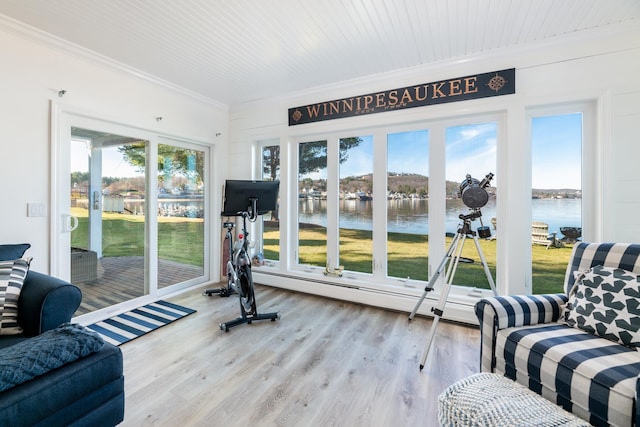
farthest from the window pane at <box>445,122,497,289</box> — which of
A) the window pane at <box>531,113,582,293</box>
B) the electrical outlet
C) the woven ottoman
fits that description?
the electrical outlet

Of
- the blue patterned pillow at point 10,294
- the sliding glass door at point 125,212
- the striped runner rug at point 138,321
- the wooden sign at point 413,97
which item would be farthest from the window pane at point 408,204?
the blue patterned pillow at point 10,294

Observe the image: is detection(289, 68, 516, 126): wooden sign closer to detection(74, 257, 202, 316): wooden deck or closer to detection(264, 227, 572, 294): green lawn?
detection(264, 227, 572, 294): green lawn

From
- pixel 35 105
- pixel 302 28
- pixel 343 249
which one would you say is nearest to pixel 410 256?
pixel 343 249

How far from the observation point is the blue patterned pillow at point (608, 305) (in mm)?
1555

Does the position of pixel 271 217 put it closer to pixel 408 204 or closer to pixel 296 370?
pixel 408 204

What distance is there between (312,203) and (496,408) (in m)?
3.12

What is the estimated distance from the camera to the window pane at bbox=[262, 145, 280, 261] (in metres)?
4.23

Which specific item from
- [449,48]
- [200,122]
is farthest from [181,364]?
[449,48]

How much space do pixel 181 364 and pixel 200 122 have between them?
317 centimetres

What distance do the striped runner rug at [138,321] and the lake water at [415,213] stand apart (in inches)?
77.7

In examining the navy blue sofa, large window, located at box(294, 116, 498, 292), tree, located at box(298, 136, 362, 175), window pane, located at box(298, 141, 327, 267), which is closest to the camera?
the navy blue sofa

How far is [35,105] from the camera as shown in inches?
98.6

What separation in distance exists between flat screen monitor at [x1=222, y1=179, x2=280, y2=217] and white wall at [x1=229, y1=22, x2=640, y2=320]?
1.46 metres

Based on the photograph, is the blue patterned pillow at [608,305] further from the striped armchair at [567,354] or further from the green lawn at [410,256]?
the green lawn at [410,256]
